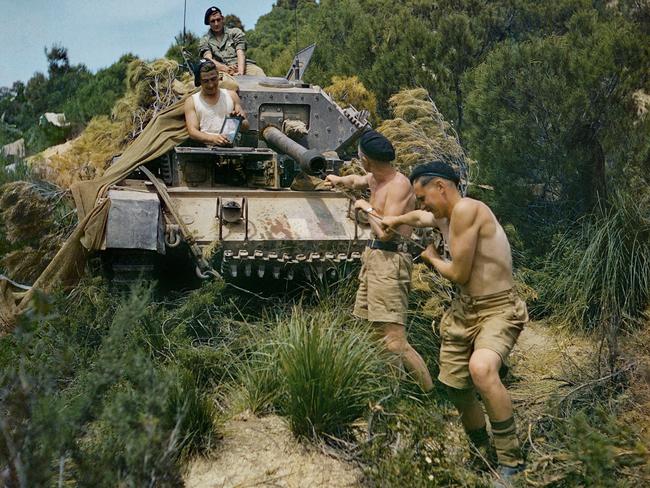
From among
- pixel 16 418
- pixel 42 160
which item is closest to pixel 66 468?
pixel 16 418

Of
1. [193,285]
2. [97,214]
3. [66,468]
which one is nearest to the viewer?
[66,468]

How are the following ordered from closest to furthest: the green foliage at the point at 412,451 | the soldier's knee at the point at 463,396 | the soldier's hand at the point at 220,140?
the green foliage at the point at 412,451 → the soldier's knee at the point at 463,396 → the soldier's hand at the point at 220,140

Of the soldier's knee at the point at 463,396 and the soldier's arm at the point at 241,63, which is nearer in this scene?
the soldier's knee at the point at 463,396

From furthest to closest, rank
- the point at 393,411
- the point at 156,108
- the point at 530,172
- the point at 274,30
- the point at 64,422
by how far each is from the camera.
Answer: the point at 274,30, the point at 156,108, the point at 530,172, the point at 393,411, the point at 64,422

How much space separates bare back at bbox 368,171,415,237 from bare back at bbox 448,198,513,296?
1056 millimetres

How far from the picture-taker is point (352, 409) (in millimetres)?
4609

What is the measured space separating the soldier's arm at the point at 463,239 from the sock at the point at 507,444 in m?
0.78

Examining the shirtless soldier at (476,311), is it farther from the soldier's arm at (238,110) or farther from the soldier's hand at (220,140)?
the soldier's arm at (238,110)

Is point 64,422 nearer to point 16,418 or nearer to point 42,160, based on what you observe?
point 16,418

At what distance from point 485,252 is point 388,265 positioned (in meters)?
1.17

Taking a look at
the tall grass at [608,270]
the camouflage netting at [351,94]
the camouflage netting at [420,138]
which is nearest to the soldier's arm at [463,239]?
the tall grass at [608,270]

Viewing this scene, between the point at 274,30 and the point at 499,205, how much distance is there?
1481cm

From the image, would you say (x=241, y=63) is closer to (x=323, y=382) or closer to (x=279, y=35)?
(x=323, y=382)

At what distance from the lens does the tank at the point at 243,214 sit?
19.2 feet
